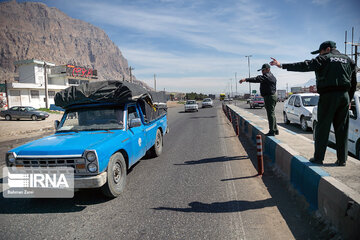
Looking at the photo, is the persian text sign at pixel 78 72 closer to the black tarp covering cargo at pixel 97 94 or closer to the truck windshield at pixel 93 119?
the black tarp covering cargo at pixel 97 94

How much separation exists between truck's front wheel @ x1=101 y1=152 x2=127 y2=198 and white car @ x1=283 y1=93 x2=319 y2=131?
9.05m

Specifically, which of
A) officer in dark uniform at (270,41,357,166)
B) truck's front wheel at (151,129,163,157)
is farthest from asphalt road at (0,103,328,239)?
truck's front wheel at (151,129,163,157)

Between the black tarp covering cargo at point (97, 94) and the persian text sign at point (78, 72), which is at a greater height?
the persian text sign at point (78, 72)

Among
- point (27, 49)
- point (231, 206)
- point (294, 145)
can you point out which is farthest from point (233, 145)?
point (27, 49)

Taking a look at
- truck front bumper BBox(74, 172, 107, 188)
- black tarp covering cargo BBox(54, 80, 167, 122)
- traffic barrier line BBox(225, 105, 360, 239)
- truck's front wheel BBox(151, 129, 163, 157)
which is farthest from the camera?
truck's front wheel BBox(151, 129, 163, 157)

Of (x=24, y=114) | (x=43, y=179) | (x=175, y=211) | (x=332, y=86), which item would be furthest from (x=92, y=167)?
(x=24, y=114)

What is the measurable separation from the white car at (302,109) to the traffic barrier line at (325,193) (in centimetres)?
675

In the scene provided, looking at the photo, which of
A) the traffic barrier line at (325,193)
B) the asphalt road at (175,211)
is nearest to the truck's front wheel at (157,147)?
the asphalt road at (175,211)

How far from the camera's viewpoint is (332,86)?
11.8ft

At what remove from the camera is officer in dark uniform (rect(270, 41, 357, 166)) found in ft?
11.7

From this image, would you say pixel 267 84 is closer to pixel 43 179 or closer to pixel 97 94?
pixel 97 94

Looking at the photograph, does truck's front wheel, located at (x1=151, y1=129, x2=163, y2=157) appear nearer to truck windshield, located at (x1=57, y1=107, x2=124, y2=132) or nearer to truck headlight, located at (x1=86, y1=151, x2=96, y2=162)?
truck windshield, located at (x1=57, y1=107, x2=124, y2=132)

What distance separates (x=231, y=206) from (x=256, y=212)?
40cm

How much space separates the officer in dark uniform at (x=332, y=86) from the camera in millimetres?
3570
